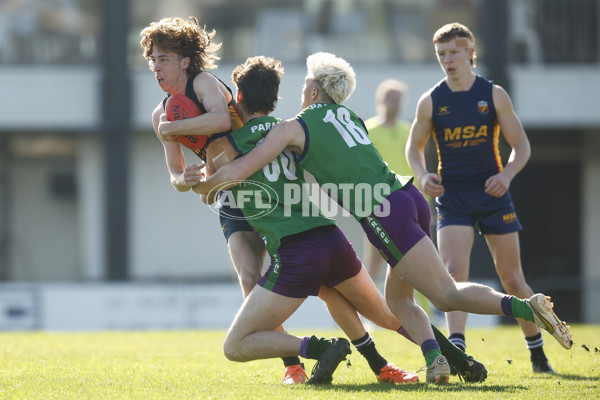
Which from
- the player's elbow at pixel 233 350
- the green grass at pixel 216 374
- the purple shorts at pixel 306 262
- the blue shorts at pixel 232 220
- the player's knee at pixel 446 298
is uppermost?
the blue shorts at pixel 232 220

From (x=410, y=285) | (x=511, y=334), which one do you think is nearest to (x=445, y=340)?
(x=410, y=285)

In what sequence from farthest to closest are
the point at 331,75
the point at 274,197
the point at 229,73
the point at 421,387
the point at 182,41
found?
1. the point at 229,73
2. the point at 182,41
3. the point at 331,75
4. the point at 274,197
5. the point at 421,387

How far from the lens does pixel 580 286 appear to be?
17.3 meters

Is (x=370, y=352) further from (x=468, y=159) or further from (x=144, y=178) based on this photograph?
(x=144, y=178)

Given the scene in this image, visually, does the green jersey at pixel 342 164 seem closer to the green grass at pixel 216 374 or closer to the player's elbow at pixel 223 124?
the player's elbow at pixel 223 124

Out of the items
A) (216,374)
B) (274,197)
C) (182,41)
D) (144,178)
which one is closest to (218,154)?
(274,197)

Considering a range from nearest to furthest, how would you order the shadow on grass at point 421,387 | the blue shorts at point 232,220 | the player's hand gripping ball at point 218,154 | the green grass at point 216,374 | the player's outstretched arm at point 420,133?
the green grass at point 216,374 → the shadow on grass at point 421,387 → the player's hand gripping ball at point 218,154 → the blue shorts at point 232,220 → the player's outstretched arm at point 420,133

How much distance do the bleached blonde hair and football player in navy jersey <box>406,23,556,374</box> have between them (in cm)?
100

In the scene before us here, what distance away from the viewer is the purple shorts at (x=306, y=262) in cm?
531

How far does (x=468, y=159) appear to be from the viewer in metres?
6.43

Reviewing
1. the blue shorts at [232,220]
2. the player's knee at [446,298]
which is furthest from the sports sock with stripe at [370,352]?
the blue shorts at [232,220]

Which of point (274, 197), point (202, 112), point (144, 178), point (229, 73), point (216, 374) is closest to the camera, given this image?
point (274, 197)

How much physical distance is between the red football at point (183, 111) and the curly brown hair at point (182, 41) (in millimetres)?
291

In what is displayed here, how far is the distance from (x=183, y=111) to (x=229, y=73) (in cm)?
1207
